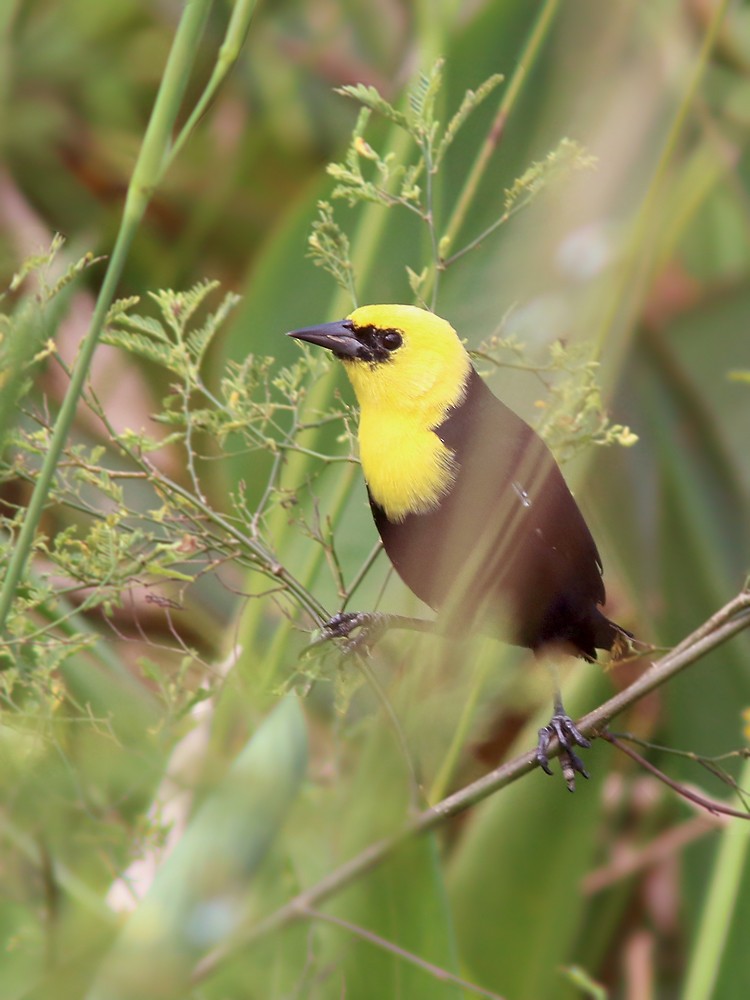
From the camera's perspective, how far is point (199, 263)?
3.34ft

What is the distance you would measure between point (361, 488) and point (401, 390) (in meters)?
0.08

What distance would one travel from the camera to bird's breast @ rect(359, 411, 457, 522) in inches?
26.4

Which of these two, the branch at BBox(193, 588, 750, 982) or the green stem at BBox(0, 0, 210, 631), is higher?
the green stem at BBox(0, 0, 210, 631)

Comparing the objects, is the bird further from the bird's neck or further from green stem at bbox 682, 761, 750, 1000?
green stem at bbox 682, 761, 750, 1000

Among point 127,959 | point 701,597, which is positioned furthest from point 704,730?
point 127,959

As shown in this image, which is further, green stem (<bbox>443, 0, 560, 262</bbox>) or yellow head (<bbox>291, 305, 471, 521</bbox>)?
yellow head (<bbox>291, 305, 471, 521</bbox>)

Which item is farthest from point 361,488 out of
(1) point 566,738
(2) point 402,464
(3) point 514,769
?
(3) point 514,769

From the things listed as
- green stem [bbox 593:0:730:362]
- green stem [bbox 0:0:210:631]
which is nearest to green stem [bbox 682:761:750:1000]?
green stem [bbox 593:0:730:362]

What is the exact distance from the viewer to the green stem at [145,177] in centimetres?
26

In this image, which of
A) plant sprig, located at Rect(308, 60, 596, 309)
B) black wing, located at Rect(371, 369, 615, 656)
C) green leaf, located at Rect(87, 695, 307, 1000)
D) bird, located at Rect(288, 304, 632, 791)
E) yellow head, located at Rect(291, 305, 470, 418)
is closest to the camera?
green leaf, located at Rect(87, 695, 307, 1000)

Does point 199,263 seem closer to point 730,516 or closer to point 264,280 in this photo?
point 264,280

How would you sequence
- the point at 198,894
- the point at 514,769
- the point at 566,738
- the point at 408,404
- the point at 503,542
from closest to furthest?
the point at 198,894 < the point at 503,542 < the point at 514,769 < the point at 566,738 < the point at 408,404

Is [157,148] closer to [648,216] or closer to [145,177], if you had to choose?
[145,177]

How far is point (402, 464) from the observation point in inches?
27.8
